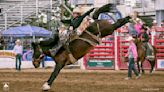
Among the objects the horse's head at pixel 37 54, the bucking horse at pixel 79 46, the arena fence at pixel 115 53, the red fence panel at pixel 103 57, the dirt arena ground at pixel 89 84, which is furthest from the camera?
the red fence panel at pixel 103 57

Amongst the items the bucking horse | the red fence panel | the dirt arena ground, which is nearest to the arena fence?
the red fence panel

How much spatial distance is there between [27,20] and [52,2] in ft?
13.6

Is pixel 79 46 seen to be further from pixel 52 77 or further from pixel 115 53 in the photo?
pixel 115 53

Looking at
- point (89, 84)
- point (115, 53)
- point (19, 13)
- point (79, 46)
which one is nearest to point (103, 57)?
point (115, 53)

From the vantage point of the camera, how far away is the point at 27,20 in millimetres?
46188

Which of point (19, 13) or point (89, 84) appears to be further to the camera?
point (19, 13)

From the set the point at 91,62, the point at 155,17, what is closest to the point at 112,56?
the point at 91,62

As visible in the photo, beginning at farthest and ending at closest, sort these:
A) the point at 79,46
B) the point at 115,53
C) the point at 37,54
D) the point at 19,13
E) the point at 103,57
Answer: the point at 19,13 < the point at 103,57 < the point at 115,53 < the point at 37,54 < the point at 79,46

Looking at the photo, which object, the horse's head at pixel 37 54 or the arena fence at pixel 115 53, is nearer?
the horse's head at pixel 37 54

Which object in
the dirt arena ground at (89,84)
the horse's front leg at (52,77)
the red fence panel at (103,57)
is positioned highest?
the horse's front leg at (52,77)

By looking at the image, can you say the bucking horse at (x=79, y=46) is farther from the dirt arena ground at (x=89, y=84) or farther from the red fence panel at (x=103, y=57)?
the red fence panel at (x=103, y=57)

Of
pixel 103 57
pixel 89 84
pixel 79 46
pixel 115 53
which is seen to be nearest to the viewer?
pixel 79 46

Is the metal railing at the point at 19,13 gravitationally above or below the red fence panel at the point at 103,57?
above

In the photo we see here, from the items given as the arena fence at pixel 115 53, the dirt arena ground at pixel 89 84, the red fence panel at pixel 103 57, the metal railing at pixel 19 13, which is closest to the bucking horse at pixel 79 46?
the dirt arena ground at pixel 89 84
